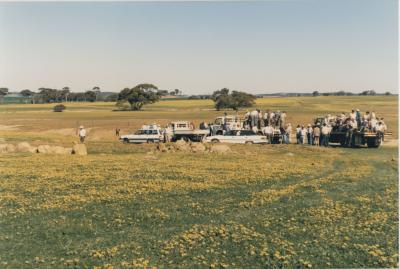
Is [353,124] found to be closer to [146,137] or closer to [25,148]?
[146,137]

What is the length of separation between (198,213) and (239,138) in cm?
2196

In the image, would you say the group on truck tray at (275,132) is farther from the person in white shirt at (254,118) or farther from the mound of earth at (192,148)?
the mound of earth at (192,148)

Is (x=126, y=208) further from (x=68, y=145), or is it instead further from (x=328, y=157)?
(x=68, y=145)

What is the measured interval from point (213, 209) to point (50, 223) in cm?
565

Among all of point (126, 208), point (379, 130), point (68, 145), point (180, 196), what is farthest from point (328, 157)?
point (68, 145)

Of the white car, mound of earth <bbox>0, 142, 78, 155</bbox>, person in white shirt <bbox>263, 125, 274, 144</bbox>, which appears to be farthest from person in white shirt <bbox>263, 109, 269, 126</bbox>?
mound of earth <bbox>0, 142, 78, 155</bbox>

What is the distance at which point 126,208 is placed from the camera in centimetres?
1745

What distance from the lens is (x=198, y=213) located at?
16.8 meters

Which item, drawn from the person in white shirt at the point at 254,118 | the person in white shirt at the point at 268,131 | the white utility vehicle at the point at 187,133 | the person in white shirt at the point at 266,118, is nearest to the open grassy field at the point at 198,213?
the person in white shirt at the point at 268,131

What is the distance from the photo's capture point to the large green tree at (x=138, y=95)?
99.4 m

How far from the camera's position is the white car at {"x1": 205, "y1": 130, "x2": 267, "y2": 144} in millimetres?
38188

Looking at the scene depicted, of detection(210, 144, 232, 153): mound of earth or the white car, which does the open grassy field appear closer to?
detection(210, 144, 232, 153): mound of earth

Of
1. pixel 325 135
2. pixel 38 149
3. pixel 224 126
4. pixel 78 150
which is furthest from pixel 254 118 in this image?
pixel 38 149

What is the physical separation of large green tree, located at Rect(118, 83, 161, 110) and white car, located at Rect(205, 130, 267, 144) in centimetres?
6153
